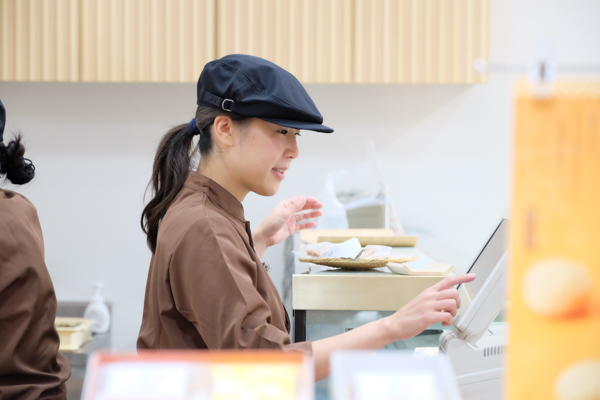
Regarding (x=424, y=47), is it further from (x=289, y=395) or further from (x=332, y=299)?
(x=289, y=395)

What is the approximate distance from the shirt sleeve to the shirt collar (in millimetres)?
159

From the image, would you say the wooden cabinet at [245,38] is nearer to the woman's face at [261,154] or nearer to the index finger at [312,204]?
the index finger at [312,204]

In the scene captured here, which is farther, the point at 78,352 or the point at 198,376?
the point at 78,352

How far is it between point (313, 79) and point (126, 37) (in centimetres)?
91

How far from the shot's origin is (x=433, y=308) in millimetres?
889

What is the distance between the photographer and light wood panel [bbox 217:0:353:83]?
2.49 metres

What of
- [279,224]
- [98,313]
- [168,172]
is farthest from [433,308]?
[98,313]

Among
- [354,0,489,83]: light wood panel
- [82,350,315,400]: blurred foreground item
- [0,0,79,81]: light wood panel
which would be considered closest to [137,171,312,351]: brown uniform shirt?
[82,350,315,400]: blurred foreground item

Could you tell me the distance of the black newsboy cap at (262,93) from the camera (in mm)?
1082

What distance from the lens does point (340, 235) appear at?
81.7 inches

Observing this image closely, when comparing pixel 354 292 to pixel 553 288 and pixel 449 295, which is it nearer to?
pixel 449 295

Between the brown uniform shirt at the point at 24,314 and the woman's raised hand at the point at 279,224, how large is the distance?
629 millimetres

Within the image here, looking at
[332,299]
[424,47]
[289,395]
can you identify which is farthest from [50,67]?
[289,395]

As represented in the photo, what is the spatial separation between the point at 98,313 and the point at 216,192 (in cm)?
194
